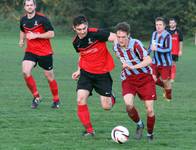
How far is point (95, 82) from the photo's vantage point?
30.4 ft

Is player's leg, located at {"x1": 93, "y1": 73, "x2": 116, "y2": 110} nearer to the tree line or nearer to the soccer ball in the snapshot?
the soccer ball

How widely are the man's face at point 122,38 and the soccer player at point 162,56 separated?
205 inches

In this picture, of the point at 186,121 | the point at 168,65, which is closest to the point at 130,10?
the point at 168,65

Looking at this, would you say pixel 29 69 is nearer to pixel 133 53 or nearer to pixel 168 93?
pixel 133 53

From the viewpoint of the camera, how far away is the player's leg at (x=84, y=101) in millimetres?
8883

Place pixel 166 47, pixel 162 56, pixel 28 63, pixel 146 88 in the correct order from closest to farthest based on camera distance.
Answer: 1. pixel 146 88
2. pixel 28 63
3. pixel 166 47
4. pixel 162 56

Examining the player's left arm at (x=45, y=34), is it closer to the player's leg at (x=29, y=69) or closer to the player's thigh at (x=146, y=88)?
the player's leg at (x=29, y=69)

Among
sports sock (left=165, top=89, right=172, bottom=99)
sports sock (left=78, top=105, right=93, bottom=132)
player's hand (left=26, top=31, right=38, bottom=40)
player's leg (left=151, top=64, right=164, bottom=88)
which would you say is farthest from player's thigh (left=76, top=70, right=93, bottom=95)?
player's leg (left=151, top=64, right=164, bottom=88)

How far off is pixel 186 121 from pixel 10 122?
10.1 feet

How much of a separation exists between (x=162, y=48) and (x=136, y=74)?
5.52 meters

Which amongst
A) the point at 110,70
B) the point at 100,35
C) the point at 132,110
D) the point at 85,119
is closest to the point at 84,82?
the point at 110,70

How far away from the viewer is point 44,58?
38.7 feet

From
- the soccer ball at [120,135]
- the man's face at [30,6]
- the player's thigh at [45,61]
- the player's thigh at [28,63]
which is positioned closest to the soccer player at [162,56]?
the player's thigh at [45,61]

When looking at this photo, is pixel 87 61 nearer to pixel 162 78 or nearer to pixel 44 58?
pixel 44 58
